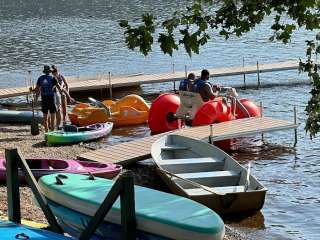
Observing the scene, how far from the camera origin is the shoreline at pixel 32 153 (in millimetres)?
11320

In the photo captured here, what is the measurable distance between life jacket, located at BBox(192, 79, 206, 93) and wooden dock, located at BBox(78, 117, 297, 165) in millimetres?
1251

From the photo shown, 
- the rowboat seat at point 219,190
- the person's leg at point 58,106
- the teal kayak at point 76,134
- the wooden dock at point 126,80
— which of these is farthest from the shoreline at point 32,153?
the wooden dock at point 126,80

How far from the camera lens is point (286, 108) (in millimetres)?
24625

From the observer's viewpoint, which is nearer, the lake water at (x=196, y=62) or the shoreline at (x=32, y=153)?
the shoreline at (x=32, y=153)

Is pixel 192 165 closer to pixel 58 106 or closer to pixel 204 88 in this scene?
pixel 204 88

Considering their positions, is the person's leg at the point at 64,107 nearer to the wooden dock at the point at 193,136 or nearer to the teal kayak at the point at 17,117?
the teal kayak at the point at 17,117

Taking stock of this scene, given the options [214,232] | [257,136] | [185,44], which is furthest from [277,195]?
[185,44]

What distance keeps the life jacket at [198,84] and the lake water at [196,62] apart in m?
1.93

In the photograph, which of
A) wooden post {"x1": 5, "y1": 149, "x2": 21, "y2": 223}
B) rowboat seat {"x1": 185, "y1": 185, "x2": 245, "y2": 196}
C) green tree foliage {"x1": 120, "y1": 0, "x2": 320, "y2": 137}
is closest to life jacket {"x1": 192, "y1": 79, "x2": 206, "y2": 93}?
rowboat seat {"x1": 185, "y1": 185, "x2": 245, "y2": 196}

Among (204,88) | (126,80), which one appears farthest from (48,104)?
(126,80)

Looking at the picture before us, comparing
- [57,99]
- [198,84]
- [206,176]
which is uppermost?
[198,84]

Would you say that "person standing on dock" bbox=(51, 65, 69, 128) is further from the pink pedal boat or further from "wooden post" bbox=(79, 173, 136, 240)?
"wooden post" bbox=(79, 173, 136, 240)

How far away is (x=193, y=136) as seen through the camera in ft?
56.2

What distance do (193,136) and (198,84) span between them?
232 cm
